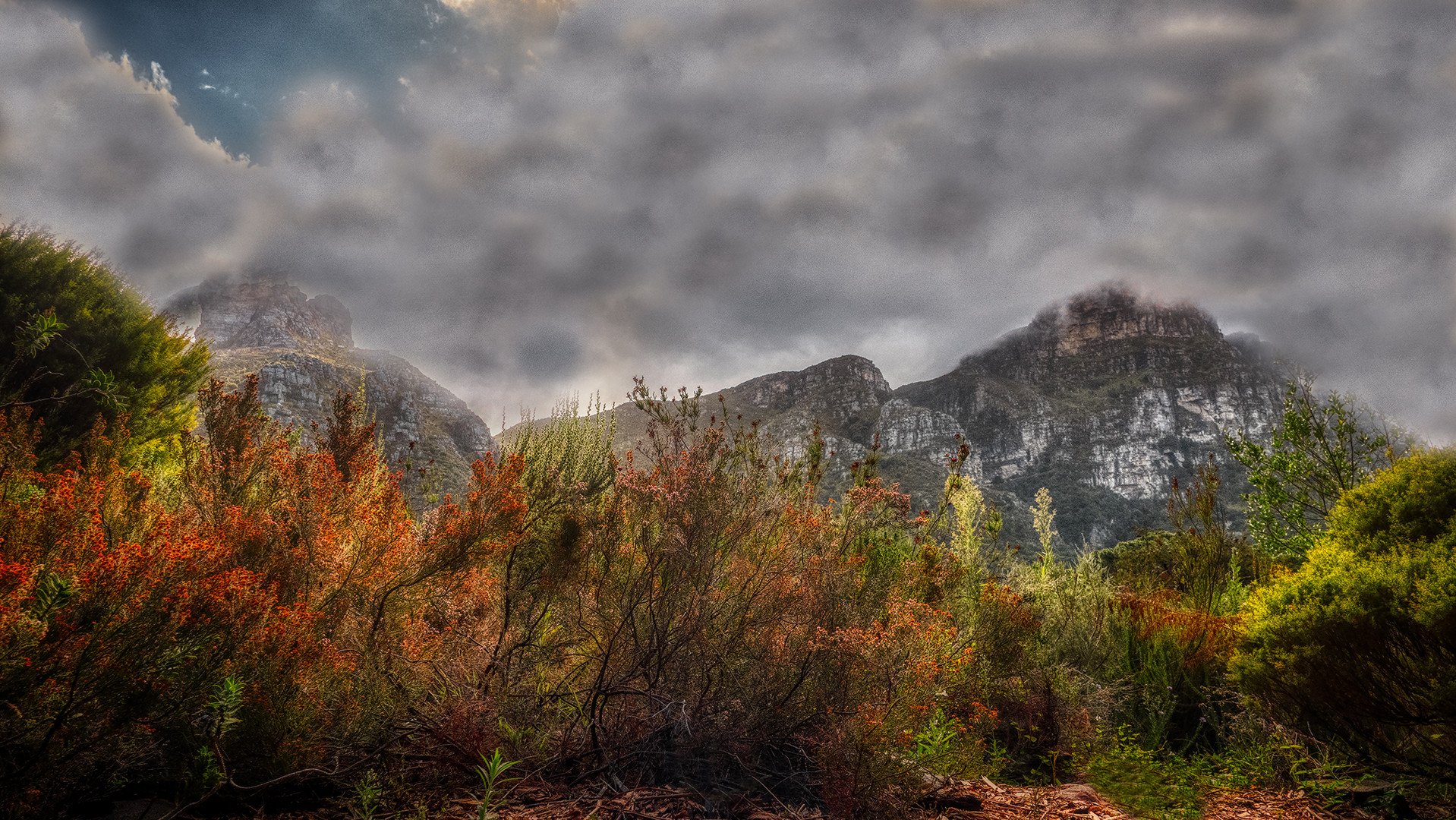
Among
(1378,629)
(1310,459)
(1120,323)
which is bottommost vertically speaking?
(1378,629)

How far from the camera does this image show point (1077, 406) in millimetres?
100938

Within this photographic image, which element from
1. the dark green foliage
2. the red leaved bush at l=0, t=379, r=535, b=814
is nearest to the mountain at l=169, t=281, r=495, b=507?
the red leaved bush at l=0, t=379, r=535, b=814

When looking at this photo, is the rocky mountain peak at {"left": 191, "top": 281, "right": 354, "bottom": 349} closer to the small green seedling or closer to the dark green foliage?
the small green seedling

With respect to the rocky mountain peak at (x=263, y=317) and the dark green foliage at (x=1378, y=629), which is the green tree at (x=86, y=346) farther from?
the rocky mountain peak at (x=263, y=317)

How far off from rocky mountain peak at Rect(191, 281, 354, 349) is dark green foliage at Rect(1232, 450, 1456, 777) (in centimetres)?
8430

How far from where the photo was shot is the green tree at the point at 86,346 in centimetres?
591

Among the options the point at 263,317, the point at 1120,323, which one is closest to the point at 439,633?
the point at 263,317

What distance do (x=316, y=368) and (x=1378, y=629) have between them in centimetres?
6789

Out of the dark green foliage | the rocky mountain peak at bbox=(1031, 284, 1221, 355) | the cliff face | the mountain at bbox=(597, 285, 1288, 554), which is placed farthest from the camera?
the rocky mountain peak at bbox=(1031, 284, 1221, 355)

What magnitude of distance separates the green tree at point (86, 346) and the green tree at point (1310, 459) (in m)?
15.8

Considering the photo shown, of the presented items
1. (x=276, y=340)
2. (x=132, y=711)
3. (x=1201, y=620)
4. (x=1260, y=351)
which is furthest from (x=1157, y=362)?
(x=276, y=340)

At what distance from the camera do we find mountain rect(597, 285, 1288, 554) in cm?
7812

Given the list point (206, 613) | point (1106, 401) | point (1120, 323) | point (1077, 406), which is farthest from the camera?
point (1120, 323)

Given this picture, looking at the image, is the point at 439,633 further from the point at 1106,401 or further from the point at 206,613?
the point at 1106,401
